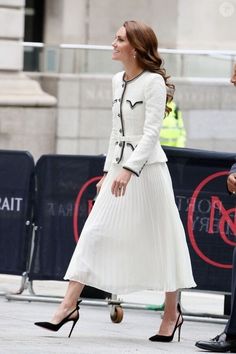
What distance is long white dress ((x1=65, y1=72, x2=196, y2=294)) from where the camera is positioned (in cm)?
832

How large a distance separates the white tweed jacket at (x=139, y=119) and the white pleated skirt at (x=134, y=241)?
0.11 m

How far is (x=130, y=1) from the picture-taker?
82.8 feet

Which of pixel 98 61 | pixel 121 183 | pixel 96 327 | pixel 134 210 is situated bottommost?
pixel 96 327

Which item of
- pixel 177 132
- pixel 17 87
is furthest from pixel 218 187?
pixel 17 87

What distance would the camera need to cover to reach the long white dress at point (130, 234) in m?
8.32

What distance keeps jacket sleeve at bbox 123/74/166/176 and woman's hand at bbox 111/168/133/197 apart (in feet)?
0.11

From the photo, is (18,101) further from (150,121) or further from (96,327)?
(150,121)

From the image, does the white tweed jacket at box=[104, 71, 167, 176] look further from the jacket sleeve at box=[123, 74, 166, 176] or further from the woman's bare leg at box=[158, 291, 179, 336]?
the woman's bare leg at box=[158, 291, 179, 336]

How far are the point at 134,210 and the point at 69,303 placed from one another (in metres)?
0.67

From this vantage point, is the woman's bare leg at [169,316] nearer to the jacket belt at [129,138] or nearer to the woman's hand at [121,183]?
the woman's hand at [121,183]

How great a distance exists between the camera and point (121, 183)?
8.10 m

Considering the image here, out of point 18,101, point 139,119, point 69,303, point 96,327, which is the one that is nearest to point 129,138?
point 139,119

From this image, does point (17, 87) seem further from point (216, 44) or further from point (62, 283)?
point (62, 283)

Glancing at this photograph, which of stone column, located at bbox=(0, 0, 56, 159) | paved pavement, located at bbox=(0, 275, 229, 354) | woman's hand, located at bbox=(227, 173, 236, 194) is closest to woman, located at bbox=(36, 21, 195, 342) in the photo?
paved pavement, located at bbox=(0, 275, 229, 354)
